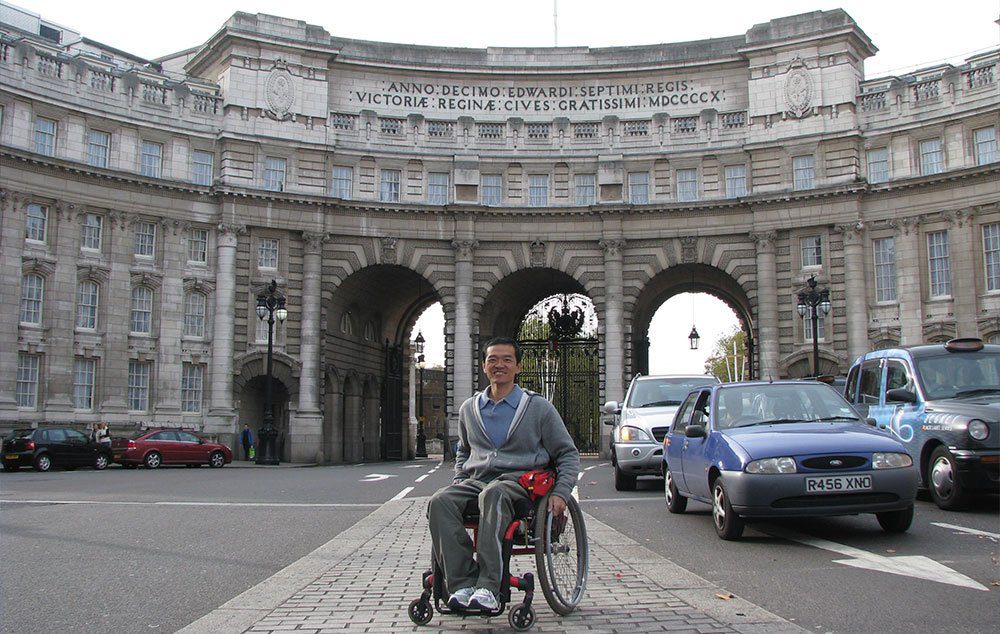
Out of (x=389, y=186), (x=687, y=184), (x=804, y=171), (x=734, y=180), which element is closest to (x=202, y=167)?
(x=389, y=186)

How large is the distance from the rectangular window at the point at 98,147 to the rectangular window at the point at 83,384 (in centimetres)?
765

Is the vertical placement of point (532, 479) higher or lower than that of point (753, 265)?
lower

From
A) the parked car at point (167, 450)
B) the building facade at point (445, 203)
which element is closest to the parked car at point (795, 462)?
the parked car at point (167, 450)

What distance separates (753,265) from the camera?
41281mm

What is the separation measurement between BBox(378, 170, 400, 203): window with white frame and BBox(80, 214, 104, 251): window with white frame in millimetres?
11432

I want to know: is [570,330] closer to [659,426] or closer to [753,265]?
[753,265]

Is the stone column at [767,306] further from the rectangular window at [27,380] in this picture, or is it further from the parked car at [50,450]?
the rectangular window at [27,380]

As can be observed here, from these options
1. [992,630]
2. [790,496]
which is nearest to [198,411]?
[790,496]

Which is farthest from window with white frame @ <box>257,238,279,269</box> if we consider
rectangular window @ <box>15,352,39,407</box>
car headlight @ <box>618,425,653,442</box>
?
car headlight @ <box>618,425,653,442</box>

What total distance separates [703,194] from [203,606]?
123 ft

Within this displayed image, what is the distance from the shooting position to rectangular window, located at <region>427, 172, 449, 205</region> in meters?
42.7

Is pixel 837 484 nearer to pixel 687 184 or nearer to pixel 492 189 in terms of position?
pixel 687 184

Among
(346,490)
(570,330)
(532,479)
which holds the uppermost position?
(570,330)

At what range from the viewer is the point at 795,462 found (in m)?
9.27
